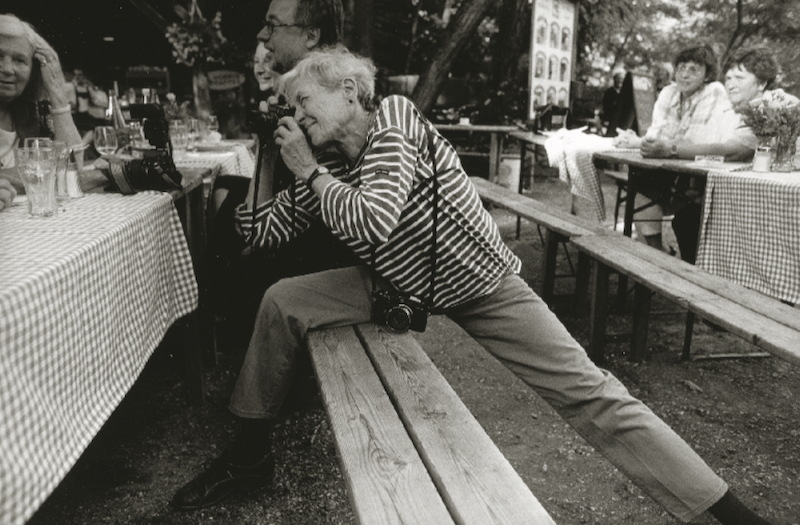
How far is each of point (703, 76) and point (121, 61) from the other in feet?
33.7

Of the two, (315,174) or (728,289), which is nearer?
(315,174)

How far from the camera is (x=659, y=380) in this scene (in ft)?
11.3

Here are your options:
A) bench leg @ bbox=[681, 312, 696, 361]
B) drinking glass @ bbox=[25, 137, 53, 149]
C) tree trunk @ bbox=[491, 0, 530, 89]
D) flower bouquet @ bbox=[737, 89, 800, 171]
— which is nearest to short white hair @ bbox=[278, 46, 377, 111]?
drinking glass @ bbox=[25, 137, 53, 149]

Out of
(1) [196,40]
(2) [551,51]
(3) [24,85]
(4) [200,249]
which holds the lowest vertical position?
(4) [200,249]

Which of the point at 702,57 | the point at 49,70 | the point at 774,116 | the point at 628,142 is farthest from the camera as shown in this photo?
the point at 628,142

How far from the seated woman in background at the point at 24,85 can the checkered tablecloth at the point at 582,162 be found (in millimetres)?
3580

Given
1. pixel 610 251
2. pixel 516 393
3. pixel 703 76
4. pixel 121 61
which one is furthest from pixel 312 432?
pixel 121 61

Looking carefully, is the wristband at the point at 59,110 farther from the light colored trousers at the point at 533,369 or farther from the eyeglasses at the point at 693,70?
the eyeglasses at the point at 693,70

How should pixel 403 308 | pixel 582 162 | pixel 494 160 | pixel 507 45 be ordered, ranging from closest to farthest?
1. pixel 403 308
2. pixel 582 162
3. pixel 494 160
4. pixel 507 45

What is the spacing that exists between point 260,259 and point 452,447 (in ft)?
4.55

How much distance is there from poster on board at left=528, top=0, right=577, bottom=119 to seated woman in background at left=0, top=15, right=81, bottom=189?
23.4 ft

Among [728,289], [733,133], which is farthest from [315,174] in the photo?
[733,133]

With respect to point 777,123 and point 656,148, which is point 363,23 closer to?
point 656,148

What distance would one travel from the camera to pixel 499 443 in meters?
2.84
